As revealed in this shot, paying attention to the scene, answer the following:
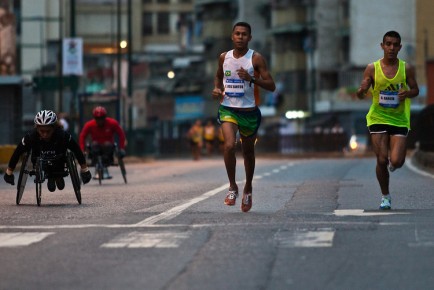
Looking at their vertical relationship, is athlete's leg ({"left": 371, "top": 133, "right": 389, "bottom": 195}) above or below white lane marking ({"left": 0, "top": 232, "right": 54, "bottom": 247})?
above

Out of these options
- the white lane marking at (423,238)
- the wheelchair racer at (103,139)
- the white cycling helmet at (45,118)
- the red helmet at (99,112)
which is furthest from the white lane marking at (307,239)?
the wheelchair racer at (103,139)

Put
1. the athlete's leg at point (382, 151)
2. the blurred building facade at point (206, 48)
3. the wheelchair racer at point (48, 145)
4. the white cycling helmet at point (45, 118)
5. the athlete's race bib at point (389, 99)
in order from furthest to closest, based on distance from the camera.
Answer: the blurred building facade at point (206, 48) < the wheelchair racer at point (48, 145) < the white cycling helmet at point (45, 118) < the athlete's leg at point (382, 151) < the athlete's race bib at point (389, 99)

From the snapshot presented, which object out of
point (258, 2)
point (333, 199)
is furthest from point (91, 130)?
point (258, 2)

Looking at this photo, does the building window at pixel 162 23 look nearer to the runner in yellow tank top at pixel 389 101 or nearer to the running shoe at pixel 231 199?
the runner in yellow tank top at pixel 389 101

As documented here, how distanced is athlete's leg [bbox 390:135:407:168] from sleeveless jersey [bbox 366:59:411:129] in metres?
0.16

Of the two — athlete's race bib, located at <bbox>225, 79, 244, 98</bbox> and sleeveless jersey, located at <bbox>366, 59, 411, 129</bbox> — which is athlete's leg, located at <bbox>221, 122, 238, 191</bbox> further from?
sleeveless jersey, located at <bbox>366, 59, 411, 129</bbox>

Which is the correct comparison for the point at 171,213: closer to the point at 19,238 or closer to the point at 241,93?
the point at 241,93

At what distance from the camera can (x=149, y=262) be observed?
1149 centimetres

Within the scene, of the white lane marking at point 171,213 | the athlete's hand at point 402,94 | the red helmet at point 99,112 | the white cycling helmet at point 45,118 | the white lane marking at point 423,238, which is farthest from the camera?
the red helmet at point 99,112

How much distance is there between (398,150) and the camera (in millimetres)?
18312

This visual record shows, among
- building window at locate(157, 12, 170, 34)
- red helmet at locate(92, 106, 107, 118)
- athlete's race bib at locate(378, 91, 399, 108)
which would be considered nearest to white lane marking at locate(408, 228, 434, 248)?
athlete's race bib at locate(378, 91, 399, 108)

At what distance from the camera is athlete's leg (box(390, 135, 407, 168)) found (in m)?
18.3

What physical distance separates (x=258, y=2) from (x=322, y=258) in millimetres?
108442

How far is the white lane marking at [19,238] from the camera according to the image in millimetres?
13141
